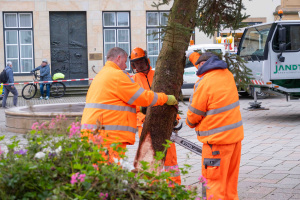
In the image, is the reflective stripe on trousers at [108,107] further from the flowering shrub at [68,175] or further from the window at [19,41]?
the window at [19,41]

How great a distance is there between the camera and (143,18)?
25.4 meters

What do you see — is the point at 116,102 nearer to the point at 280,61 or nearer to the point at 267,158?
the point at 267,158

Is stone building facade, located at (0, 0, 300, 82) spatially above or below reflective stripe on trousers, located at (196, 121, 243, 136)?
above

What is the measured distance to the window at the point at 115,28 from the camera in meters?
25.5

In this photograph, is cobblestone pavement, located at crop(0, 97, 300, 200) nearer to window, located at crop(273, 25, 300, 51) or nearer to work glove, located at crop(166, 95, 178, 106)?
work glove, located at crop(166, 95, 178, 106)

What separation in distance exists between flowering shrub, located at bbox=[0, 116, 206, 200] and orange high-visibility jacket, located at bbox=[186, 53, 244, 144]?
5.57 ft

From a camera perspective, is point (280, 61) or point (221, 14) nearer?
point (221, 14)

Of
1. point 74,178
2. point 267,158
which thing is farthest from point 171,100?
point 267,158

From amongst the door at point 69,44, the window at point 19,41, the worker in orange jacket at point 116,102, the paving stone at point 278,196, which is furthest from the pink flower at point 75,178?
the window at point 19,41

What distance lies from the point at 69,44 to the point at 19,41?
2.46 metres

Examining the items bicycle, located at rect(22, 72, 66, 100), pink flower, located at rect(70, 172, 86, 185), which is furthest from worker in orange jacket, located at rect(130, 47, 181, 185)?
bicycle, located at rect(22, 72, 66, 100)

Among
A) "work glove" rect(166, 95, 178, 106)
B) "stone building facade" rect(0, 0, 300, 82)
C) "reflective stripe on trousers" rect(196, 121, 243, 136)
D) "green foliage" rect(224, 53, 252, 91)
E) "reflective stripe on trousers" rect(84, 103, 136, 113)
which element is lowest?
"reflective stripe on trousers" rect(196, 121, 243, 136)

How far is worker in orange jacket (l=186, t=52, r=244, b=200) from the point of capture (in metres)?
4.47

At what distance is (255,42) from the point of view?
48.0 feet
